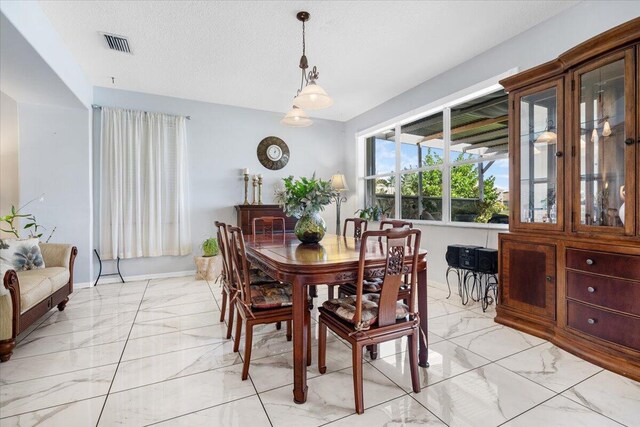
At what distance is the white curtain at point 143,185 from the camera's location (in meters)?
4.34

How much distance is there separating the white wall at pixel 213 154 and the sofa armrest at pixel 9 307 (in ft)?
7.62

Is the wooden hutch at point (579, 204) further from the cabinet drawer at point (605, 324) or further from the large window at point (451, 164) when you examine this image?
the large window at point (451, 164)

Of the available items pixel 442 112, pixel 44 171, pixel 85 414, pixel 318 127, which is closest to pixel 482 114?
pixel 442 112

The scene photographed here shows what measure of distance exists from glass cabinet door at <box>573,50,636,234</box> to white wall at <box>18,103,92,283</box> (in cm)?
543

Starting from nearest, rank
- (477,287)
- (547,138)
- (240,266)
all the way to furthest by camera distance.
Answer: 1. (240,266)
2. (547,138)
3. (477,287)

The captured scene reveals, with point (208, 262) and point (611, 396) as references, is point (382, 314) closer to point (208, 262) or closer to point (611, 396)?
point (611, 396)

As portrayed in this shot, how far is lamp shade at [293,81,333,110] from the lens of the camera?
8.01 ft

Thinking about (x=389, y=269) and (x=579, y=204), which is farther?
(x=579, y=204)

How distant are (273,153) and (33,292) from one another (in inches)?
147

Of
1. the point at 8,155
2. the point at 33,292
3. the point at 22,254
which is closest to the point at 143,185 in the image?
the point at 8,155

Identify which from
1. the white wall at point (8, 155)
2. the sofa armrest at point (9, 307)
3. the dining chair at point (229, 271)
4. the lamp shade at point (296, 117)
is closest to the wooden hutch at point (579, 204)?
the lamp shade at point (296, 117)

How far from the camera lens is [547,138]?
101 inches

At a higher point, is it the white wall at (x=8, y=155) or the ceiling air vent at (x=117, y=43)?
the ceiling air vent at (x=117, y=43)

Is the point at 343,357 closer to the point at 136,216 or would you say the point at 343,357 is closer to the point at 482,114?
the point at 482,114
